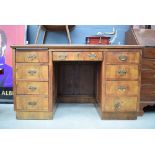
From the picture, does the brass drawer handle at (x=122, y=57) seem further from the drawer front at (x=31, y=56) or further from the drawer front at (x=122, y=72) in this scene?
the drawer front at (x=31, y=56)

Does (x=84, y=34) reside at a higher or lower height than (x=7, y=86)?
higher

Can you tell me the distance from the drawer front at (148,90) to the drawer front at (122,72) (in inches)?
9.3

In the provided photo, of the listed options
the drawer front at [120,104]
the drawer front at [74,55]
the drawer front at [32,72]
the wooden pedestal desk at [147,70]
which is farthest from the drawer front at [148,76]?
the drawer front at [32,72]

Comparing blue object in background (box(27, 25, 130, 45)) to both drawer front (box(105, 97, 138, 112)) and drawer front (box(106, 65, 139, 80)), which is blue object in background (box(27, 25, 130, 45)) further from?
drawer front (box(105, 97, 138, 112))

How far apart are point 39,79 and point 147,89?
3.24 ft

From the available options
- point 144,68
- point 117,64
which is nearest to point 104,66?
point 117,64

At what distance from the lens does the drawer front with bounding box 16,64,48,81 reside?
6.13 feet

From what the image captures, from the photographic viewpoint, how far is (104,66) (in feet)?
6.15

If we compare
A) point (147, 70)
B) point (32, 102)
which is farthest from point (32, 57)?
point (147, 70)

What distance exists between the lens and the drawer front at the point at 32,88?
189cm
